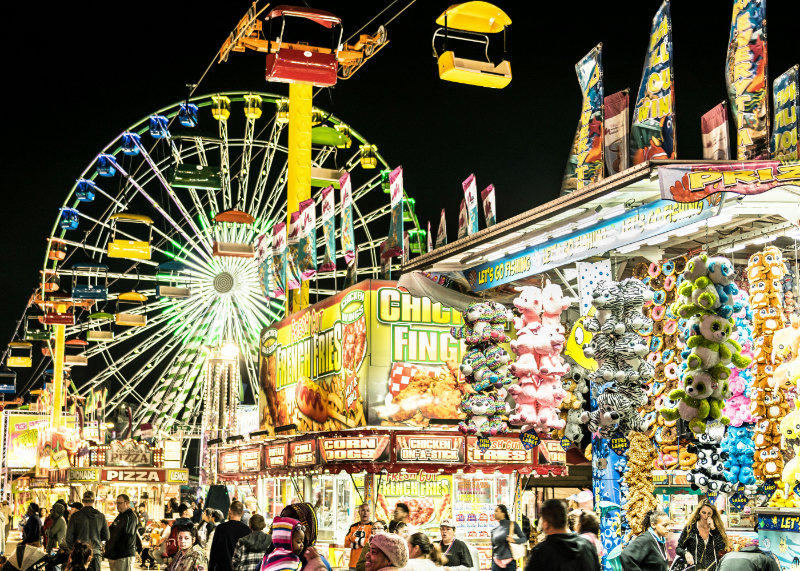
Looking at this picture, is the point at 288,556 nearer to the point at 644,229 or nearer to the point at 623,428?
the point at 623,428

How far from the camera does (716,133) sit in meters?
9.54

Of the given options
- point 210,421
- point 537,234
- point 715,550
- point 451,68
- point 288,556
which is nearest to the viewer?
point 288,556

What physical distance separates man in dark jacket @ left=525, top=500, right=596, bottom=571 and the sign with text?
3286 millimetres

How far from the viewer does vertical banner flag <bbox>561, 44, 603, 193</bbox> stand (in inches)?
417


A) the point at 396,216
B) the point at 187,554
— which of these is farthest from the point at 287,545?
the point at 396,216

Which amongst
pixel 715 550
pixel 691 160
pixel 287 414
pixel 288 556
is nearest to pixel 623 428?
pixel 715 550

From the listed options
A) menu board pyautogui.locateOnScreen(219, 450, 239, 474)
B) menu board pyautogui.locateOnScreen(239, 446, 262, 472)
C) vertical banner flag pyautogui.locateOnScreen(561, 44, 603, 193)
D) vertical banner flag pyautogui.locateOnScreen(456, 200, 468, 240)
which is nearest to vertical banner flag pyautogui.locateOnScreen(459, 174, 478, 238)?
vertical banner flag pyautogui.locateOnScreen(456, 200, 468, 240)

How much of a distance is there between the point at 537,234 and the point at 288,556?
20.1 ft

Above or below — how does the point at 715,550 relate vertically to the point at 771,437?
below

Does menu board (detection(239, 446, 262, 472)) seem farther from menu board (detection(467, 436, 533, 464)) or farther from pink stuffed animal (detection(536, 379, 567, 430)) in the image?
pink stuffed animal (detection(536, 379, 567, 430))

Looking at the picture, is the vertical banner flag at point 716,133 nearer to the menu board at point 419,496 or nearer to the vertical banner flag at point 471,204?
the vertical banner flag at point 471,204

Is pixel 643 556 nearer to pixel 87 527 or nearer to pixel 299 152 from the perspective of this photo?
pixel 87 527

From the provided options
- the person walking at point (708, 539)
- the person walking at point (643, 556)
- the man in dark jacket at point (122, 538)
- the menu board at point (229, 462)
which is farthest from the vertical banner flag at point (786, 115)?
the menu board at point (229, 462)

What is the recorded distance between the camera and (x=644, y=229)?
33.2ft
